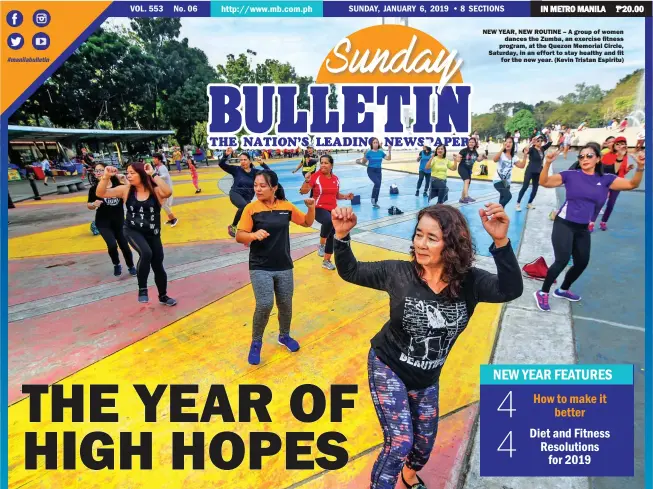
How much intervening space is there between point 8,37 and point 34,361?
2.99 meters

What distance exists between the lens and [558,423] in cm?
236

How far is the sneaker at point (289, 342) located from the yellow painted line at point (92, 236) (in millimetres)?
4446

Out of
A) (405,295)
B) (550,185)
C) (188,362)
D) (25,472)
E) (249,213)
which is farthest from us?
(550,185)

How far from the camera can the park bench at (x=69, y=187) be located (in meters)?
15.8

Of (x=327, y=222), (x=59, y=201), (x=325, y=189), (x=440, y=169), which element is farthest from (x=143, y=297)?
Answer: (x=59, y=201)

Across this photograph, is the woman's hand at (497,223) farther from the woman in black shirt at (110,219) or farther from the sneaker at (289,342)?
the woman in black shirt at (110,219)

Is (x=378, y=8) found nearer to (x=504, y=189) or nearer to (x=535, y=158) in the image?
(x=504, y=189)

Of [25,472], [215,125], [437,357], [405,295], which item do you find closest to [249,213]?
[405,295]

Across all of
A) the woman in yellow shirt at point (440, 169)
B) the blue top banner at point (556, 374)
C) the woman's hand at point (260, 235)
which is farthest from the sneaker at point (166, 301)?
the woman in yellow shirt at point (440, 169)

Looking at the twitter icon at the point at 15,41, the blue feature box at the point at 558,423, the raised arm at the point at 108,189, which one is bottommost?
the blue feature box at the point at 558,423

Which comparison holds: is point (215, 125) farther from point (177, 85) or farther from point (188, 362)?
point (177, 85)

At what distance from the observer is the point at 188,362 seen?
3.36 m

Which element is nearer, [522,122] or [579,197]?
[579,197]

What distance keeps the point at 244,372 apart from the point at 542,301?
3.41m
